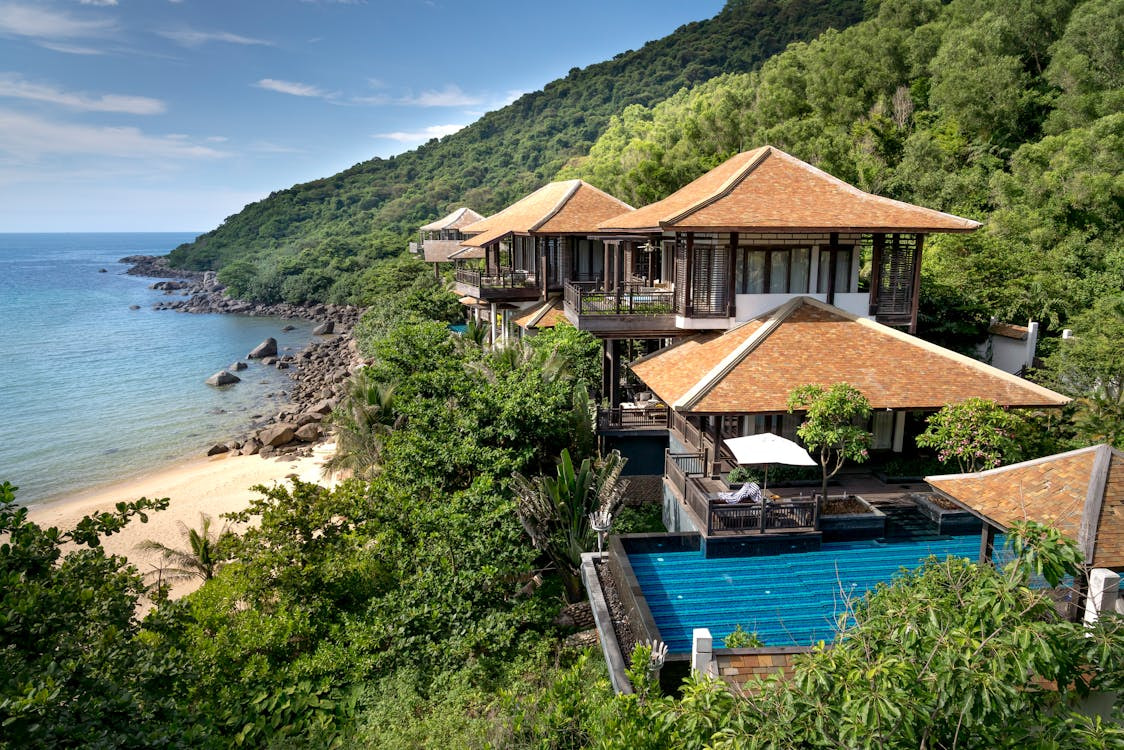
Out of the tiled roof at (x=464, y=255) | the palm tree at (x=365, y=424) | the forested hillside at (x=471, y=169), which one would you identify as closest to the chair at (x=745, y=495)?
the palm tree at (x=365, y=424)

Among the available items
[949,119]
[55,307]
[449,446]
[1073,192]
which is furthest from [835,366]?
[55,307]

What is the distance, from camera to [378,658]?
38.2 ft

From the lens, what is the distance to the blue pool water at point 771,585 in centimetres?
1116

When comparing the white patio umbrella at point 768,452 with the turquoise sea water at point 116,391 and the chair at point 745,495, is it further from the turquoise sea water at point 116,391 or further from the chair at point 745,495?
the turquoise sea water at point 116,391

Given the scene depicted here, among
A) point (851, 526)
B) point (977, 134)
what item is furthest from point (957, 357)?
point (977, 134)

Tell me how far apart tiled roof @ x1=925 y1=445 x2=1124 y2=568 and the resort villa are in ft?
0.08

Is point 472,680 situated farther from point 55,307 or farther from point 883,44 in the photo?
point 55,307

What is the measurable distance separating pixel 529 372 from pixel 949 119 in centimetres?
2873

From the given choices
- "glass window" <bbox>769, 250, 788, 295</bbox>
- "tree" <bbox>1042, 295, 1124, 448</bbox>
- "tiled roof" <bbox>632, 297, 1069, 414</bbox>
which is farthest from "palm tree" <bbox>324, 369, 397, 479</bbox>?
"tree" <bbox>1042, 295, 1124, 448</bbox>

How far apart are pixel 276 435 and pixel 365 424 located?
46.3 ft

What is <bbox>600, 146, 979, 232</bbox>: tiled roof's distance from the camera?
17.6 metres

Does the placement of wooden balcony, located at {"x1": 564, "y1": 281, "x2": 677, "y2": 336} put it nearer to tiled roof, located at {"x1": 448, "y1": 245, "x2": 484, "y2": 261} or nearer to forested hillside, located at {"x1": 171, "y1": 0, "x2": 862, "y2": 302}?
tiled roof, located at {"x1": 448, "y1": 245, "x2": 484, "y2": 261}

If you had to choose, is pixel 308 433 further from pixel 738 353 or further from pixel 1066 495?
pixel 1066 495

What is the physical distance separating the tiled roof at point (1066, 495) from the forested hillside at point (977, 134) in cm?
1477
